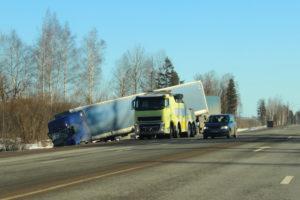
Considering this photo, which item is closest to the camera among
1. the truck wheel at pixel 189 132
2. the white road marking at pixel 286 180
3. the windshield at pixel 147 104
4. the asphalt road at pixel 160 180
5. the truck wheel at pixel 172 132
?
the asphalt road at pixel 160 180

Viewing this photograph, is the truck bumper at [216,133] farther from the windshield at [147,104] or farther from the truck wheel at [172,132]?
the windshield at [147,104]

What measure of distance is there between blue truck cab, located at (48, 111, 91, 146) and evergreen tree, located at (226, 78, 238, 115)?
13981cm

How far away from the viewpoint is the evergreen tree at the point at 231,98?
182 metres

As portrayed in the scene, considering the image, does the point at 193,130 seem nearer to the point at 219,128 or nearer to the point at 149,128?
the point at 219,128

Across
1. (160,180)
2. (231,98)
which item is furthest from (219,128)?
(231,98)

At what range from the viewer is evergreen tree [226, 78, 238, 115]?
18232 cm

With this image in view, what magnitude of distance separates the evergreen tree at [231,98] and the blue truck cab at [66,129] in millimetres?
139805

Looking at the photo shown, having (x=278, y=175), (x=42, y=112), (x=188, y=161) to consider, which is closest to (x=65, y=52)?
(x=42, y=112)

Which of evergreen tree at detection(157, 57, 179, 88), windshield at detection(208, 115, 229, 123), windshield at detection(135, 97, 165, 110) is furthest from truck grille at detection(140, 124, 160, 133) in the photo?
evergreen tree at detection(157, 57, 179, 88)

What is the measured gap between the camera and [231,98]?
18275 centimetres

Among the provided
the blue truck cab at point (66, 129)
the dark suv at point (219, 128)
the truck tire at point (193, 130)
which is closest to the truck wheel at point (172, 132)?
the dark suv at point (219, 128)

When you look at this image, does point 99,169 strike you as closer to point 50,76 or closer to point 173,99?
point 173,99

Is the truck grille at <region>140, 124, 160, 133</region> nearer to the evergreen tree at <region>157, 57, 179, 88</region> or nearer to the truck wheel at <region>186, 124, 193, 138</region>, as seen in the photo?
the truck wheel at <region>186, 124, 193, 138</region>

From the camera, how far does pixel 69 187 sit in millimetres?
13688
